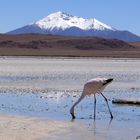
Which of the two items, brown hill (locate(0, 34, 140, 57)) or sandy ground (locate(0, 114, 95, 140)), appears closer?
sandy ground (locate(0, 114, 95, 140))

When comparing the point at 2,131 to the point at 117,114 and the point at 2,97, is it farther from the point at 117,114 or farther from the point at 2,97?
the point at 2,97

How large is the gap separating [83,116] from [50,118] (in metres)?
1.26

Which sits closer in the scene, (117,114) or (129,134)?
(129,134)

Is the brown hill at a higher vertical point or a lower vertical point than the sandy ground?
higher

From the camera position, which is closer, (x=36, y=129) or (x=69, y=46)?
(x=36, y=129)

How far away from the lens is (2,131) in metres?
13.4

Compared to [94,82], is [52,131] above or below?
below

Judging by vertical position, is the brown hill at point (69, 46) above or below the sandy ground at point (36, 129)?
above

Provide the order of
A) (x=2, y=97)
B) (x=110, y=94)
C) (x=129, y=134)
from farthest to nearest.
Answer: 1. (x=110, y=94)
2. (x=2, y=97)
3. (x=129, y=134)

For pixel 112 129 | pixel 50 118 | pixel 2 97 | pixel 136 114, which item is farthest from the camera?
pixel 2 97

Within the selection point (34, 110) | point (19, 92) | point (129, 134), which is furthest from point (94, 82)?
point (19, 92)

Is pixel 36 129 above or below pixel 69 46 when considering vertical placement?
below

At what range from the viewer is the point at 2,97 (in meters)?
21.8

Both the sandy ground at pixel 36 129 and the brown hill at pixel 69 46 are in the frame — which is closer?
the sandy ground at pixel 36 129
